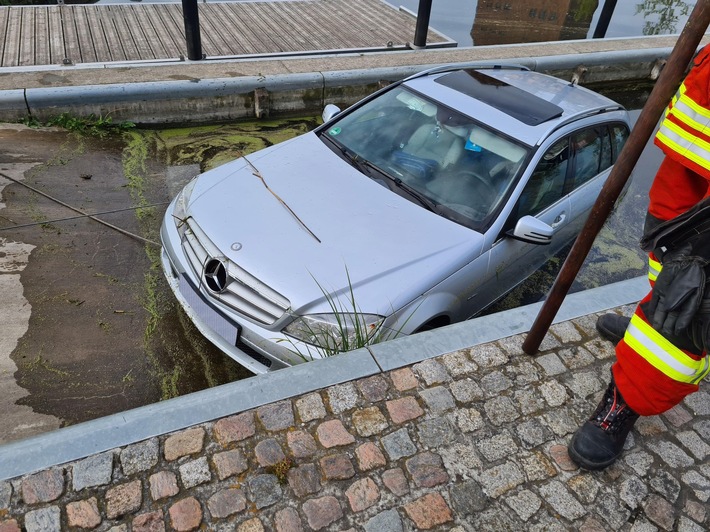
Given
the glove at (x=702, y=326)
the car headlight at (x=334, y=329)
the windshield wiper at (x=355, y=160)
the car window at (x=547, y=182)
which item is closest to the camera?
the glove at (x=702, y=326)

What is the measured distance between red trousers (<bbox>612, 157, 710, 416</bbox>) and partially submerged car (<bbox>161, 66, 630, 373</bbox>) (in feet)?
3.63

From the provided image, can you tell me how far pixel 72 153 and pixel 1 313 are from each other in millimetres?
2224

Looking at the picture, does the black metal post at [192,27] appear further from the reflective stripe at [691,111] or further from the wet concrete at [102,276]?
the reflective stripe at [691,111]

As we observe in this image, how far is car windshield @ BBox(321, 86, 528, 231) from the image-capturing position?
3736 mm

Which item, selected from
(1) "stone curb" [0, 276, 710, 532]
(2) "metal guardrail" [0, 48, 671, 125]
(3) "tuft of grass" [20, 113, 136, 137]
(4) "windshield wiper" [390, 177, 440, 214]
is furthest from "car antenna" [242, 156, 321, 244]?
(3) "tuft of grass" [20, 113, 136, 137]

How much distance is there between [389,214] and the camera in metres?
3.59

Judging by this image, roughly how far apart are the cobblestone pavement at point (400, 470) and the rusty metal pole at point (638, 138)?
25.9 inches

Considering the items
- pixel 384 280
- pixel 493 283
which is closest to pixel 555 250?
pixel 493 283

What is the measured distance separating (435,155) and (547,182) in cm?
87

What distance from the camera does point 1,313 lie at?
3658 millimetres

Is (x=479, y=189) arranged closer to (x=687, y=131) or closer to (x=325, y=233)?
(x=325, y=233)

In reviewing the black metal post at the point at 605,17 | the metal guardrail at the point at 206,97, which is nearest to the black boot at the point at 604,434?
the metal guardrail at the point at 206,97

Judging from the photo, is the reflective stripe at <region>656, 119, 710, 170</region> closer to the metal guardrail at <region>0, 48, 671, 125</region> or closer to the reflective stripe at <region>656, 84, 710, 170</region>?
the reflective stripe at <region>656, 84, 710, 170</region>

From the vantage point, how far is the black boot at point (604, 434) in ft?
8.73
